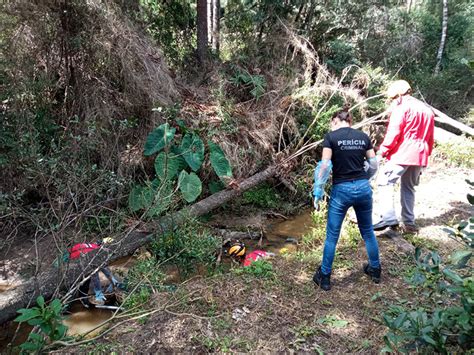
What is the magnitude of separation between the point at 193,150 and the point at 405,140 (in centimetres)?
349

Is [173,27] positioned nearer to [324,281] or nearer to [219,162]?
[219,162]

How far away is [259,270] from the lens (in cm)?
372

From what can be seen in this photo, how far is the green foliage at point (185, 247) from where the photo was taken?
4.49 metres

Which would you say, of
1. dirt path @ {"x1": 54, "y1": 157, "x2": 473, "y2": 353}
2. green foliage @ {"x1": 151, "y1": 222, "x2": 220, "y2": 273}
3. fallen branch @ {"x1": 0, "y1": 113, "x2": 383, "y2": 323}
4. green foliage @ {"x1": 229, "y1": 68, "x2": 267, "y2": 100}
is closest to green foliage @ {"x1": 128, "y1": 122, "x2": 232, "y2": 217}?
fallen branch @ {"x1": 0, "y1": 113, "x2": 383, "y2": 323}

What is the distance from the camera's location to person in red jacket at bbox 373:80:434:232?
4.12 meters

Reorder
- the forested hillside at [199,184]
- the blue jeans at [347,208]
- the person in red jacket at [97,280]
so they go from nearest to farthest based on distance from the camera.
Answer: the forested hillside at [199,184], the blue jeans at [347,208], the person in red jacket at [97,280]

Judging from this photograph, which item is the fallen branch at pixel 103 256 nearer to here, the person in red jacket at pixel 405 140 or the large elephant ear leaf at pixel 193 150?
the large elephant ear leaf at pixel 193 150

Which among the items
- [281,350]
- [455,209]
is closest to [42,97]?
[281,350]

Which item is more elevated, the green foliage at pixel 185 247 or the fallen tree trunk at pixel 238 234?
the green foliage at pixel 185 247

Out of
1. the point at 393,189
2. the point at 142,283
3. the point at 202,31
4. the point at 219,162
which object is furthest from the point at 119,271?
the point at 202,31

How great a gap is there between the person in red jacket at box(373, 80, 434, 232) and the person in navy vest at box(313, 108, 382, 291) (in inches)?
42.4

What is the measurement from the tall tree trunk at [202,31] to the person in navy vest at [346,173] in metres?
5.69

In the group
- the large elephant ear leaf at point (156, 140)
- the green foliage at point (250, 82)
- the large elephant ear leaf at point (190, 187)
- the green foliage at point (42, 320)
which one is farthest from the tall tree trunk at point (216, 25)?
the green foliage at point (42, 320)

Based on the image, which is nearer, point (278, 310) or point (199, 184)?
point (278, 310)
